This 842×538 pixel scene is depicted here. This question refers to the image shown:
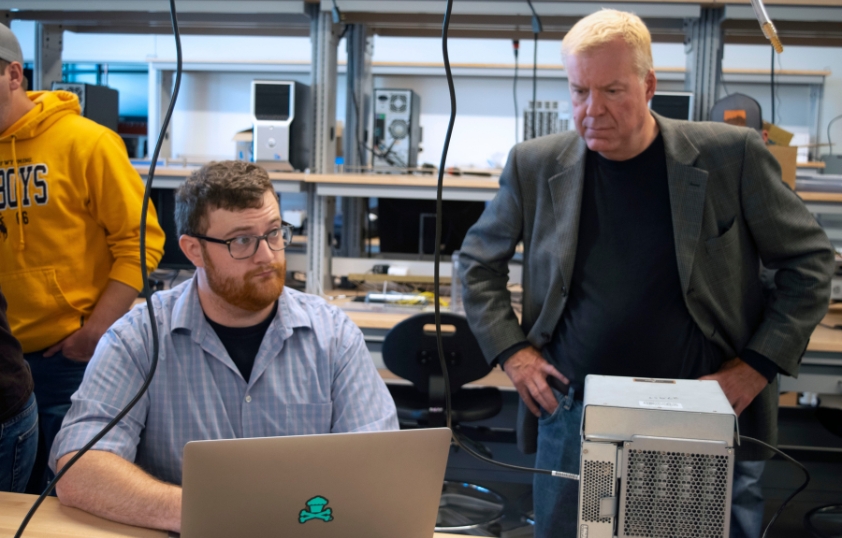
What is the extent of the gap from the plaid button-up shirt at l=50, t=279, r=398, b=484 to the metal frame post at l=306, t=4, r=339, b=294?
57.7 inches

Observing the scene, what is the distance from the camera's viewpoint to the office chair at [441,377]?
2.37 m

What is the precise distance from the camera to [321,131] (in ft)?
9.29

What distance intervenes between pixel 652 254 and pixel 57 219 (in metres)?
1.38

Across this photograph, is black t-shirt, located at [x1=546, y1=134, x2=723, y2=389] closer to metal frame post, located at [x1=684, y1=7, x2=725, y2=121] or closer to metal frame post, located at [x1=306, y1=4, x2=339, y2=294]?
metal frame post, located at [x1=684, y1=7, x2=725, y2=121]

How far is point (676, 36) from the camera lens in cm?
299

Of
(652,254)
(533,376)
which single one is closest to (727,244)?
(652,254)

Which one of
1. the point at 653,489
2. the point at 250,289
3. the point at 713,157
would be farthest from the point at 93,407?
the point at 713,157

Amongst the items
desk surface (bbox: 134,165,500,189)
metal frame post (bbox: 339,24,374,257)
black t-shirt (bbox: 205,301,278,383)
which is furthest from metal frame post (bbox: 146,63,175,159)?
black t-shirt (bbox: 205,301,278,383)

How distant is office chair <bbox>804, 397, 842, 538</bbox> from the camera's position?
7.81ft

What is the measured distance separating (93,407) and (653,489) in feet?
2.99

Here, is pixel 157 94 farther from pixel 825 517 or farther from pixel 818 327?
pixel 825 517

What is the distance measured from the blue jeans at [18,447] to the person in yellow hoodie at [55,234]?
383 mm

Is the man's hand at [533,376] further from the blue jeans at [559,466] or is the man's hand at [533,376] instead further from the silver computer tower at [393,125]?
the silver computer tower at [393,125]

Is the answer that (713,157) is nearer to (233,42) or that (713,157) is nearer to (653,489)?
(653,489)
